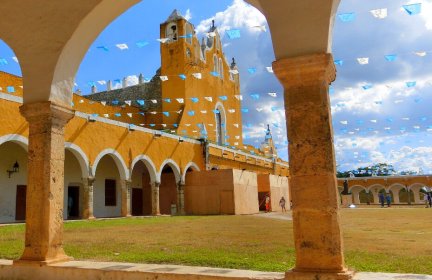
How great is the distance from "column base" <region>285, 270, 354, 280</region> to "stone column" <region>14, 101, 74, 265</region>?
8.56 feet

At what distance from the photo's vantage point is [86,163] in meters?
15.3

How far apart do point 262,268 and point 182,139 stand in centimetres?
1700

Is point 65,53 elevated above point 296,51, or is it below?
above

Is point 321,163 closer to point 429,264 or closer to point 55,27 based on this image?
point 429,264

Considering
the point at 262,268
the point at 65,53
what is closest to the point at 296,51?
the point at 262,268

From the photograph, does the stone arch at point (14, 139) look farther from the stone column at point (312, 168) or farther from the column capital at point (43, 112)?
the stone column at point (312, 168)

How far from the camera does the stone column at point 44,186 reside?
436 centimetres

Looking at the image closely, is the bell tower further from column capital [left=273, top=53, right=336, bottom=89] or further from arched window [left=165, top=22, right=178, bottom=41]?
column capital [left=273, top=53, right=336, bottom=89]

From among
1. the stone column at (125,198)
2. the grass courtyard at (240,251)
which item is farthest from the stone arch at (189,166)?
the grass courtyard at (240,251)

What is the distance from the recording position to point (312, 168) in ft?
10.7

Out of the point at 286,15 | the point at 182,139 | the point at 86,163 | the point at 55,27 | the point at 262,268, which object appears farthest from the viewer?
the point at 182,139

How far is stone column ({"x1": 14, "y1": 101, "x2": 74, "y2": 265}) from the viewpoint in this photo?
4355mm

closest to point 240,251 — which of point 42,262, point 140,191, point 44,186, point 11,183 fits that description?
point 42,262

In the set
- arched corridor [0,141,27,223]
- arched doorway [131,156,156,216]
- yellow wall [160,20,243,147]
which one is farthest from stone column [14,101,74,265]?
yellow wall [160,20,243,147]
